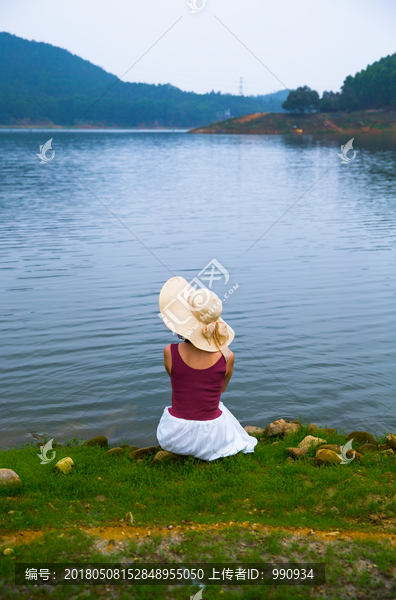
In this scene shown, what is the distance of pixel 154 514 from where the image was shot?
4.57 meters

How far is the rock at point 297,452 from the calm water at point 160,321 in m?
1.58

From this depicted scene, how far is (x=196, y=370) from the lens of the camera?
5.17m

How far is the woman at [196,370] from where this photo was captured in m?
5.11

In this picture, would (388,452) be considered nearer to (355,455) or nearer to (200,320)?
(355,455)

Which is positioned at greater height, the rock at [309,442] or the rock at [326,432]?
the rock at [309,442]

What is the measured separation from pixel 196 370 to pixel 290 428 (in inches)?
80.4

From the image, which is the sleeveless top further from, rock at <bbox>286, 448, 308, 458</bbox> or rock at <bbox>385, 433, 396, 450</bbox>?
rock at <bbox>385, 433, 396, 450</bbox>

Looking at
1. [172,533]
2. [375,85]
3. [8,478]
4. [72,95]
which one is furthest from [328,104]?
[172,533]

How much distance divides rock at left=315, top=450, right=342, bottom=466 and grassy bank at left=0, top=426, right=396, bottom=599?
0.30ft

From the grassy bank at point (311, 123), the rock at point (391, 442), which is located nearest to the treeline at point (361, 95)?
the grassy bank at point (311, 123)

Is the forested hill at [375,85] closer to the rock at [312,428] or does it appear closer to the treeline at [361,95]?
the treeline at [361,95]

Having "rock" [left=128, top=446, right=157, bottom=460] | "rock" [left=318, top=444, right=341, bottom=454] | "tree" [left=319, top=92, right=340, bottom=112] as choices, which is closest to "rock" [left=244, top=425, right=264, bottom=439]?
"rock" [left=318, top=444, right=341, bottom=454]

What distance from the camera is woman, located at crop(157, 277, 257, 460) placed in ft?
16.8

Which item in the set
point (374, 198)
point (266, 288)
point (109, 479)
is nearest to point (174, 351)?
point (109, 479)
